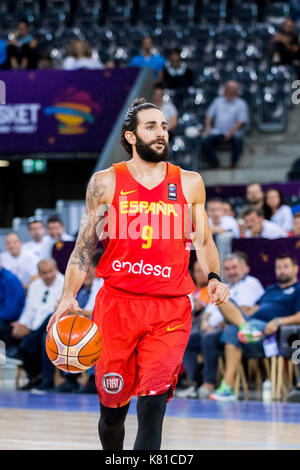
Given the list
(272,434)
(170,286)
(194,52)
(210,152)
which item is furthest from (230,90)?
(170,286)

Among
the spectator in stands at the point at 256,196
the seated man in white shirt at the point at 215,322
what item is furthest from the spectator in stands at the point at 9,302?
the spectator in stands at the point at 256,196

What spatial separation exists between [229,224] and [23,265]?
9.51 ft

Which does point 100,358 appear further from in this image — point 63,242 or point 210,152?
point 210,152

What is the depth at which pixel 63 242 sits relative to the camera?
12.2m

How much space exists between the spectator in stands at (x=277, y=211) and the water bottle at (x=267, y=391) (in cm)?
202

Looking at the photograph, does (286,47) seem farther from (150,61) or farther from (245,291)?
(245,291)

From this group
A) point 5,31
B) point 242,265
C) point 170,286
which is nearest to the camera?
point 170,286

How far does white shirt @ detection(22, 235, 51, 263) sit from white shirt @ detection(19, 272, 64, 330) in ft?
2.61

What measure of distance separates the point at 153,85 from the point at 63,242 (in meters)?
4.10

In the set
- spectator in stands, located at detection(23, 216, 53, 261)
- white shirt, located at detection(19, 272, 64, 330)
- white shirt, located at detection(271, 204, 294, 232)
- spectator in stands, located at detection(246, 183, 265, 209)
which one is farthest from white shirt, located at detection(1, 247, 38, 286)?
white shirt, located at detection(271, 204, 294, 232)

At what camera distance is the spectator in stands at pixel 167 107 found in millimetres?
14203

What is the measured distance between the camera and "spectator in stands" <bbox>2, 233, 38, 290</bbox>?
1282cm

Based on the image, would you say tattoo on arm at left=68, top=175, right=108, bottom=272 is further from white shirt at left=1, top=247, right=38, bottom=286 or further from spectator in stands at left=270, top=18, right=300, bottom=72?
spectator in stands at left=270, top=18, right=300, bottom=72

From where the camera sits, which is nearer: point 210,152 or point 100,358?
point 100,358
